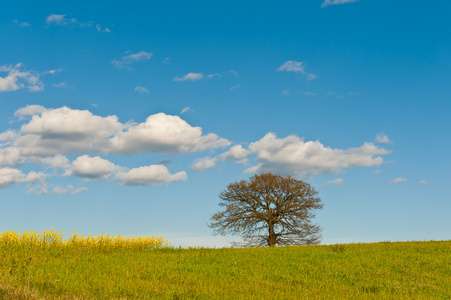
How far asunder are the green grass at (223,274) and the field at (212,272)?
0.11 feet

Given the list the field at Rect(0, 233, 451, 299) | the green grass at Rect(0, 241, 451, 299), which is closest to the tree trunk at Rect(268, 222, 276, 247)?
the field at Rect(0, 233, 451, 299)

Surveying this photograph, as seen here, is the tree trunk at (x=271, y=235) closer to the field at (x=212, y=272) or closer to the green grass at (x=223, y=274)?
the field at (x=212, y=272)

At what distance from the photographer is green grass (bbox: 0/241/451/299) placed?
11273 millimetres

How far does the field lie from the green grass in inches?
1.4

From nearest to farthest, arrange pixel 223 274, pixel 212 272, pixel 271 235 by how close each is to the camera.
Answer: pixel 223 274
pixel 212 272
pixel 271 235

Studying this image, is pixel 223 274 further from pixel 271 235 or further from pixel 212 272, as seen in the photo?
pixel 271 235

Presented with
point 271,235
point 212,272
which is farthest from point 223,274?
point 271,235

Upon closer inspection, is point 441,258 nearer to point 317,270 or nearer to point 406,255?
point 406,255

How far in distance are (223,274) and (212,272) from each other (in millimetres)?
577

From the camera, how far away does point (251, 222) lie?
140 feet

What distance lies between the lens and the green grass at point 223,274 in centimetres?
1127

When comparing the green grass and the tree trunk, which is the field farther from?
the tree trunk

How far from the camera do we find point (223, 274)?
15.2 metres

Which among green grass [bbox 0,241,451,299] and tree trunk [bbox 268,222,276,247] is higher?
tree trunk [bbox 268,222,276,247]
